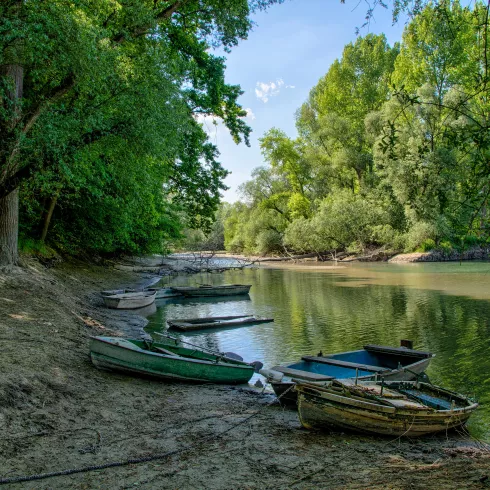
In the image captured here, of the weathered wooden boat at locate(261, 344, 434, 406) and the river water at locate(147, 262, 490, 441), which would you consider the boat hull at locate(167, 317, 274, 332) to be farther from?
the weathered wooden boat at locate(261, 344, 434, 406)

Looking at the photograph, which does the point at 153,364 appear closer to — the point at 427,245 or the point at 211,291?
the point at 211,291

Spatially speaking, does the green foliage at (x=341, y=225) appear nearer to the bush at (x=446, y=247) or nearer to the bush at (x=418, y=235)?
the bush at (x=418, y=235)

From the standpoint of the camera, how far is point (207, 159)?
2278 centimetres

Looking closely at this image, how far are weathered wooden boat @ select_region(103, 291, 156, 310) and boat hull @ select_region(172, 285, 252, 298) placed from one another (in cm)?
500

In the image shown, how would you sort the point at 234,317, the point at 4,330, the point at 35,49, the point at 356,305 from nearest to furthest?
the point at 4,330 < the point at 35,49 < the point at 234,317 < the point at 356,305

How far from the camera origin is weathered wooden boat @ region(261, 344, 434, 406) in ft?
24.8

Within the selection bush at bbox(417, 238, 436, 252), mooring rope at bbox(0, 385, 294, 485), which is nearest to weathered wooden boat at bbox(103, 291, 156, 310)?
mooring rope at bbox(0, 385, 294, 485)

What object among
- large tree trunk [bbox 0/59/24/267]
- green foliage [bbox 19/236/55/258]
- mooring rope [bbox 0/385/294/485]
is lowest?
mooring rope [bbox 0/385/294/485]

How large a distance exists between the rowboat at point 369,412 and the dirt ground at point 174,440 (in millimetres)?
187

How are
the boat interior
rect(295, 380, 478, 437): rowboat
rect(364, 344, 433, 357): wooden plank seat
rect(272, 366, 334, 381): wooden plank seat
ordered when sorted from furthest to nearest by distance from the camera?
rect(364, 344, 433, 357): wooden plank seat → the boat interior → rect(272, 366, 334, 381): wooden plank seat → rect(295, 380, 478, 437): rowboat

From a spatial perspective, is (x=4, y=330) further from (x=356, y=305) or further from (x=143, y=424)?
(x=356, y=305)

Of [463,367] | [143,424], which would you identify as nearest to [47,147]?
[143,424]

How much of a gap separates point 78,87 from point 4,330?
5.97m

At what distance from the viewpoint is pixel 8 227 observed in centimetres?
1270
